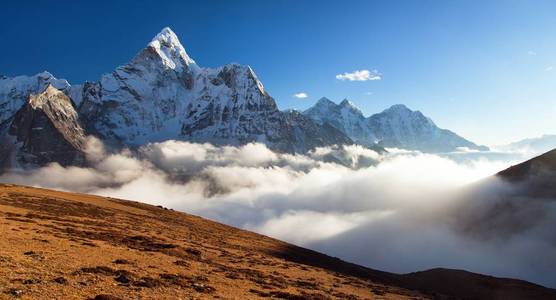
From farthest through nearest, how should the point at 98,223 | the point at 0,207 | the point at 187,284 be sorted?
the point at 98,223 < the point at 0,207 < the point at 187,284

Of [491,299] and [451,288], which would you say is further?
[451,288]

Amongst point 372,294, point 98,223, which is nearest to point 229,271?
point 372,294

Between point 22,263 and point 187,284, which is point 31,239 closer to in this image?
point 22,263

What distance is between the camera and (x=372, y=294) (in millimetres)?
54938

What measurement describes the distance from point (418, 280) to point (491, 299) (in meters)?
19.3

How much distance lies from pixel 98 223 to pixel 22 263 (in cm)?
3623

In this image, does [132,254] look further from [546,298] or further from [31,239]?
[546,298]

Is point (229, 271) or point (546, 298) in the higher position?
point (546, 298)

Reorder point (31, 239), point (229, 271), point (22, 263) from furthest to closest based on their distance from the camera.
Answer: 1. point (229, 271)
2. point (31, 239)
3. point (22, 263)

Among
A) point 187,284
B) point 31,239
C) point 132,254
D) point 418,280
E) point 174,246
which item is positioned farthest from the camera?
point 418,280

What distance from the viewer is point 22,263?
94.2ft

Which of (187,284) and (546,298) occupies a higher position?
(546,298)

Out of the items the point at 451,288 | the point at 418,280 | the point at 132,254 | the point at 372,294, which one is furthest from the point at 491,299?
the point at 132,254

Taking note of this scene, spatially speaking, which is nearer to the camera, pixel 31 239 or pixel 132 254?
pixel 31 239
